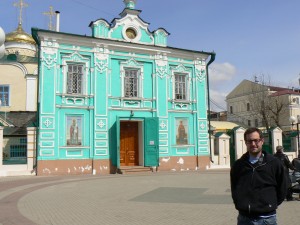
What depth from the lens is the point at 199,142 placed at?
896 inches

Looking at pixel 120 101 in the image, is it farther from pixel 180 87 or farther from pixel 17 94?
pixel 17 94

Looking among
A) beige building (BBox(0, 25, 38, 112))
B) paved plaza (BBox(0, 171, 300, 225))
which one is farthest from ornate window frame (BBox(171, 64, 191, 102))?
beige building (BBox(0, 25, 38, 112))

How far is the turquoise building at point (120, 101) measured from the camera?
19219 mm

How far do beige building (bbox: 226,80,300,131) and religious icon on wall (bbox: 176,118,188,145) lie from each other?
77.4 feet

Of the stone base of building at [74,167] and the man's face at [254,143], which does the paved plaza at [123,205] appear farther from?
the stone base of building at [74,167]

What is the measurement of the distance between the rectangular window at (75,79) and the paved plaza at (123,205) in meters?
7.60

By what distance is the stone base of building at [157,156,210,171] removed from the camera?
21.6 m

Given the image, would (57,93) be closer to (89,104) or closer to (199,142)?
(89,104)

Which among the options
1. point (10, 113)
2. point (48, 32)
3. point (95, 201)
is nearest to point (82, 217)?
point (95, 201)

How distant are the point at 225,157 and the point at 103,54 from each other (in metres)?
10.5

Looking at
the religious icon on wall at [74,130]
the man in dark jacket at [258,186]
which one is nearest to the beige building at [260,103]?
the religious icon on wall at [74,130]

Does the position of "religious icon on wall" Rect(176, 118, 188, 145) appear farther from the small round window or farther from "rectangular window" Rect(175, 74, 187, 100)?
the small round window

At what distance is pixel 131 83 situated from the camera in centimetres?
2153

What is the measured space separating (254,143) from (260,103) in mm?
45710
